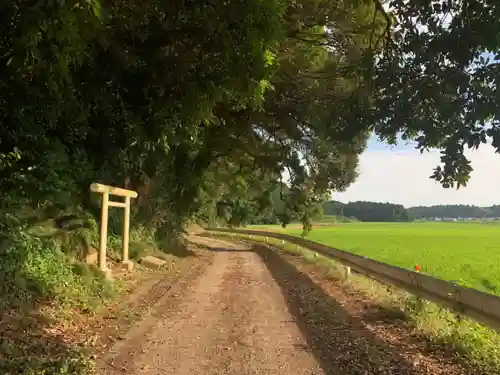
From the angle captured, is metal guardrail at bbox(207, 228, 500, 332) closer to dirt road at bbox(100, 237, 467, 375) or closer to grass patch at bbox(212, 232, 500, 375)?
grass patch at bbox(212, 232, 500, 375)

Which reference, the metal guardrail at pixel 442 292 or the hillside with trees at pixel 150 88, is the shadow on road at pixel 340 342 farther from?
the hillside with trees at pixel 150 88

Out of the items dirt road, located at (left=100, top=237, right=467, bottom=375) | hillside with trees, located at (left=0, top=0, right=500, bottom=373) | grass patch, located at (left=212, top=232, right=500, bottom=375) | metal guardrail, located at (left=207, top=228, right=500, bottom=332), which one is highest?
hillside with trees, located at (left=0, top=0, right=500, bottom=373)

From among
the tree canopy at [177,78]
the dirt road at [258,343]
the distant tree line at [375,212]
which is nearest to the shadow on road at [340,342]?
the dirt road at [258,343]

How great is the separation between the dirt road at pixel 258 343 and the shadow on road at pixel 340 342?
0.04ft

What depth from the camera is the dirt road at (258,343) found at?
241 inches

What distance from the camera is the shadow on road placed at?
243 inches

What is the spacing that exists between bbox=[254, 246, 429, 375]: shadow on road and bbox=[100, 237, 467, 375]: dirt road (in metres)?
0.01

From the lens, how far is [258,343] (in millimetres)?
7395

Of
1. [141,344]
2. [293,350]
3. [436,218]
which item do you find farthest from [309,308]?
[436,218]

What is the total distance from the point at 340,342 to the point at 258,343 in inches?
44.3

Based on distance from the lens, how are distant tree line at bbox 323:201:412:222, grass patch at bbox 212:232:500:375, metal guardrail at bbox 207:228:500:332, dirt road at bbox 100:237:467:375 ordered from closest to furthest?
metal guardrail at bbox 207:228:500:332 < dirt road at bbox 100:237:467:375 < grass patch at bbox 212:232:500:375 < distant tree line at bbox 323:201:412:222

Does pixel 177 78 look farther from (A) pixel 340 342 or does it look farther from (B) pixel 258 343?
(A) pixel 340 342

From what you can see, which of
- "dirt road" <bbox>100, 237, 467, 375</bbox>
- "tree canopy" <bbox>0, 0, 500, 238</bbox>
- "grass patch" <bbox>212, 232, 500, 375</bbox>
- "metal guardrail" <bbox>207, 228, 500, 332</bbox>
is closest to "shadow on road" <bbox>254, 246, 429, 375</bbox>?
"dirt road" <bbox>100, 237, 467, 375</bbox>

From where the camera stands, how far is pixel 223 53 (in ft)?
25.0
